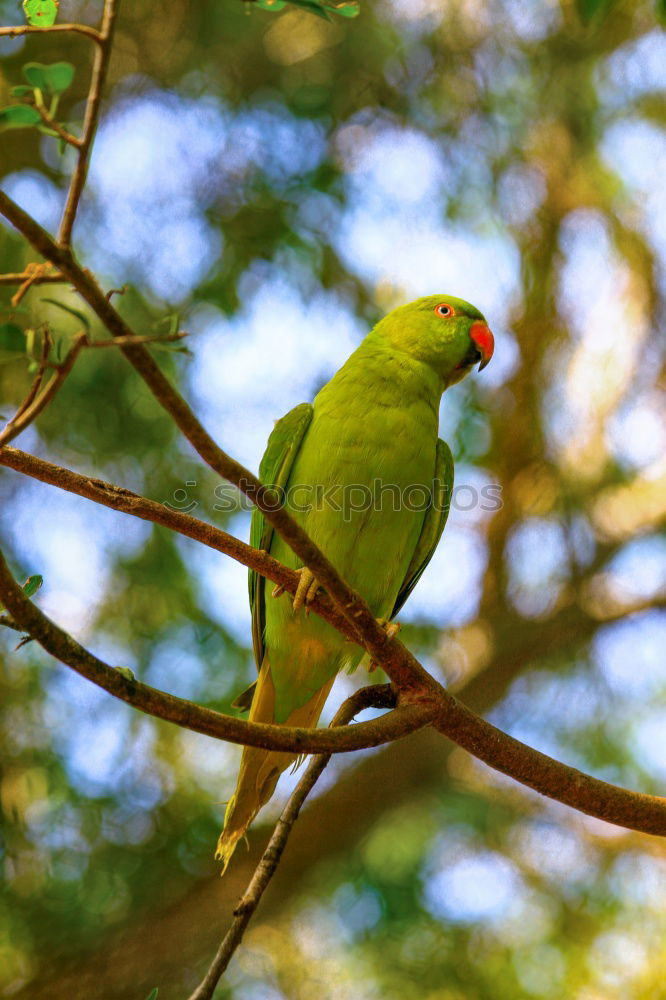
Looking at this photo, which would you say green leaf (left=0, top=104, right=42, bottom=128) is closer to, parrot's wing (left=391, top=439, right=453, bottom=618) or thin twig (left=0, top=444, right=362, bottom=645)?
thin twig (left=0, top=444, right=362, bottom=645)

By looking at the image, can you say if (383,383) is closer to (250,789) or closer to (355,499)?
(355,499)

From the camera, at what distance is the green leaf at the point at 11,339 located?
1243mm

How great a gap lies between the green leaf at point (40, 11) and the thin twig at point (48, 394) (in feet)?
1.97

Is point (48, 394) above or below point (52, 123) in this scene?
below

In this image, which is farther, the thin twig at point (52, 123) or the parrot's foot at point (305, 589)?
the parrot's foot at point (305, 589)

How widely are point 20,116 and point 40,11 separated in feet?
1.11

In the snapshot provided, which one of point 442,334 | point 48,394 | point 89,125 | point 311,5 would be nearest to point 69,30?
point 89,125

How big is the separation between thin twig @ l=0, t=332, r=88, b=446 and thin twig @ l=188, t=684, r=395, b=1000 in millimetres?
1310

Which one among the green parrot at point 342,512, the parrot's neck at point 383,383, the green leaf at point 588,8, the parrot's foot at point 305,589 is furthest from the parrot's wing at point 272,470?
the green leaf at point 588,8

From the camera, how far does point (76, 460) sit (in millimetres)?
3953

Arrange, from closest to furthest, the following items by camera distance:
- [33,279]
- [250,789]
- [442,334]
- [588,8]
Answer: [33,279], [588,8], [250,789], [442,334]

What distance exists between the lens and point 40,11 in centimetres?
149

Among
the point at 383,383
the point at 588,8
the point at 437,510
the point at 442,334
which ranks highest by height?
the point at 442,334

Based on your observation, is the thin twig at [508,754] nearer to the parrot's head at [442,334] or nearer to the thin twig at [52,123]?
the thin twig at [52,123]
